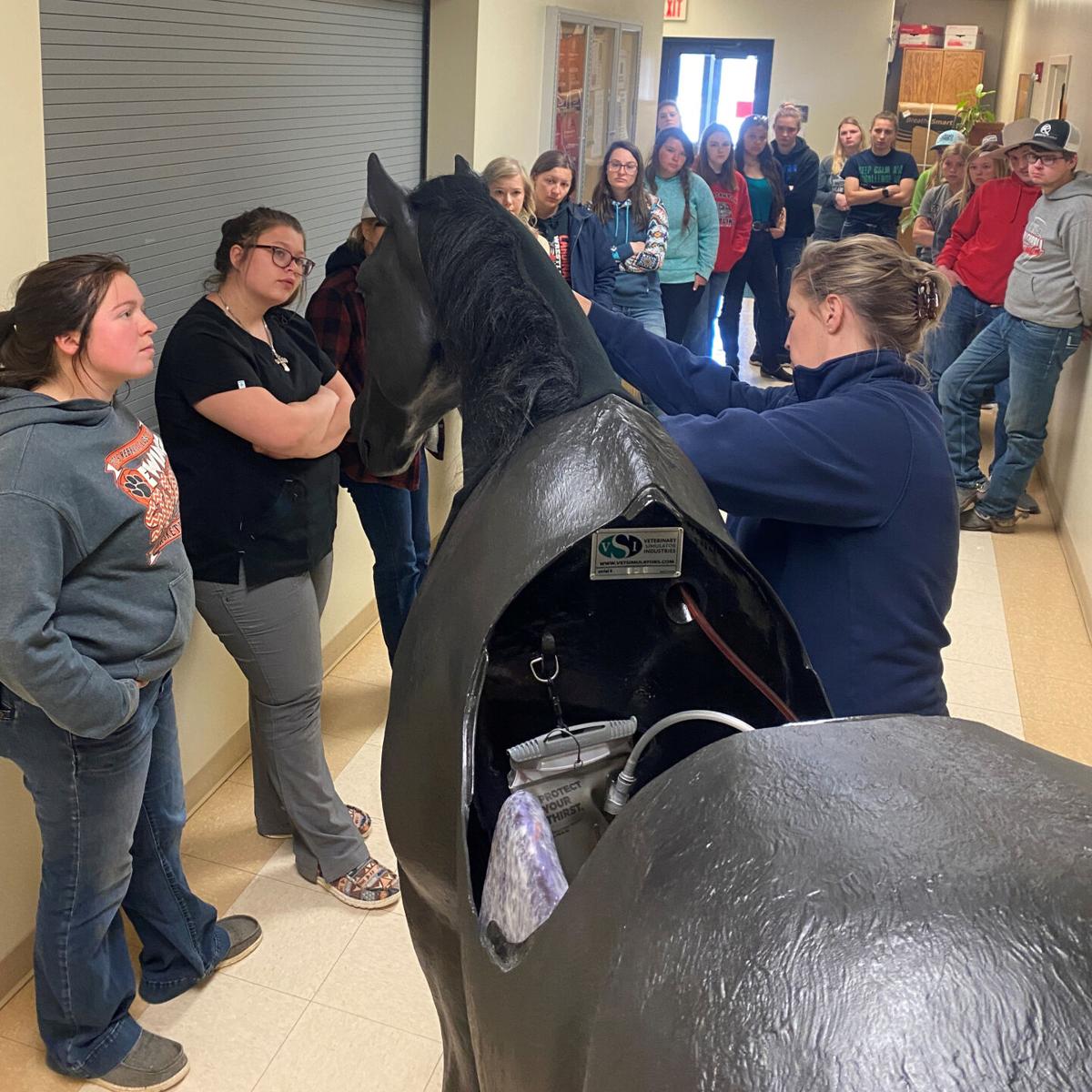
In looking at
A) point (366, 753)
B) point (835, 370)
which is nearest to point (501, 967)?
point (835, 370)

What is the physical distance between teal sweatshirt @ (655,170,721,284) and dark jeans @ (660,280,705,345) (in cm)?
7

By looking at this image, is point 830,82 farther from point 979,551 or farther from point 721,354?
point 979,551

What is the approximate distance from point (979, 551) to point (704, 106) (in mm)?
8348

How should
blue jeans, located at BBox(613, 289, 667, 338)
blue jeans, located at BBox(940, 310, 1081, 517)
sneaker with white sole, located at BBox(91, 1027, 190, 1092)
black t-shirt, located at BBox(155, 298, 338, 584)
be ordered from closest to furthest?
1. sneaker with white sole, located at BBox(91, 1027, 190, 1092)
2. black t-shirt, located at BBox(155, 298, 338, 584)
3. blue jeans, located at BBox(940, 310, 1081, 517)
4. blue jeans, located at BBox(613, 289, 667, 338)

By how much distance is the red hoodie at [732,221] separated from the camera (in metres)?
6.79

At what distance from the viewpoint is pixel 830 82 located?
10.9m

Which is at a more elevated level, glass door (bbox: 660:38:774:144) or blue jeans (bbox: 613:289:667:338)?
glass door (bbox: 660:38:774:144)

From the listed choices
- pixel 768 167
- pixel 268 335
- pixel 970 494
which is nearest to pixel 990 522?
pixel 970 494

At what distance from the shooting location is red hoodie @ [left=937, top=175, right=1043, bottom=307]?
512 centimetres

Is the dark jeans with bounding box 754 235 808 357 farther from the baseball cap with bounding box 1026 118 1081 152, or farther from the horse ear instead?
the horse ear

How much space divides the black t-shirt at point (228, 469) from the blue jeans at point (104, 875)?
305mm

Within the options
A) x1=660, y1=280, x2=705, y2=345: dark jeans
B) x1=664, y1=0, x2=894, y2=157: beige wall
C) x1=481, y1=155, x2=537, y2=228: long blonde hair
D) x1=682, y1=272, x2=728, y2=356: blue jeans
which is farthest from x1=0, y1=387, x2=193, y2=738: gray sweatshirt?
x1=664, y1=0, x2=894, y2=157: beige wall

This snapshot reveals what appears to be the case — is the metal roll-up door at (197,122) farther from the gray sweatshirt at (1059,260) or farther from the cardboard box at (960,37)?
the cardboard box at (960,37)

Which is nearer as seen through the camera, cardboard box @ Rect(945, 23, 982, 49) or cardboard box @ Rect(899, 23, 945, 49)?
cardboard box @ Rect(899, 23, 945, 49)
